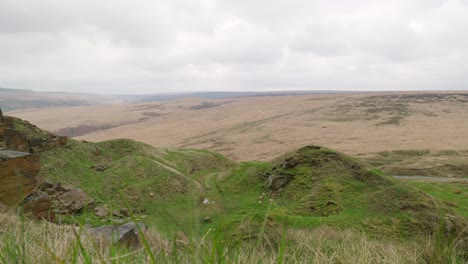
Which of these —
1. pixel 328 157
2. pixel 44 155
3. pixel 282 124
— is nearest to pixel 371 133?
pixel 282 124

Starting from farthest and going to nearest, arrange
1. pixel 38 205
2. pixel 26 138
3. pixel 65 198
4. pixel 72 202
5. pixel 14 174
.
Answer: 1. pixel 26 138
2. pixel 65 198
3. pixel 72 202
4. pixel 38 205
5. pixel 14 174

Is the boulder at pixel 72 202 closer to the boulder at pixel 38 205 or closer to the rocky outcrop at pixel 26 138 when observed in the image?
the boulder at pixel 38 205

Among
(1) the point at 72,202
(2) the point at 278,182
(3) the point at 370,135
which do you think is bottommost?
(3) the point at 370,135

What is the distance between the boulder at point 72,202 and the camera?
580 inches

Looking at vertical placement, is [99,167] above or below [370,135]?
above

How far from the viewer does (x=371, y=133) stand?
214ft

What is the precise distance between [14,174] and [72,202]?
14.1 ft

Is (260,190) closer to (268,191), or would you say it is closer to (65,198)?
(268,191)

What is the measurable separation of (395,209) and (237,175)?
43.6 feet

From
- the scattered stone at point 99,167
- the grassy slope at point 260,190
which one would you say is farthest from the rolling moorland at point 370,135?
the scattered stone at point 99,167

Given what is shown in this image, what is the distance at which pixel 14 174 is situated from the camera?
11.5 m

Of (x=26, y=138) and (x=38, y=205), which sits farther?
(x=26, y=138)

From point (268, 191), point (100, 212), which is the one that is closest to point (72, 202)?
point (100, 212)

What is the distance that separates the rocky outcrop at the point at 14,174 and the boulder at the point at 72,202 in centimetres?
243
